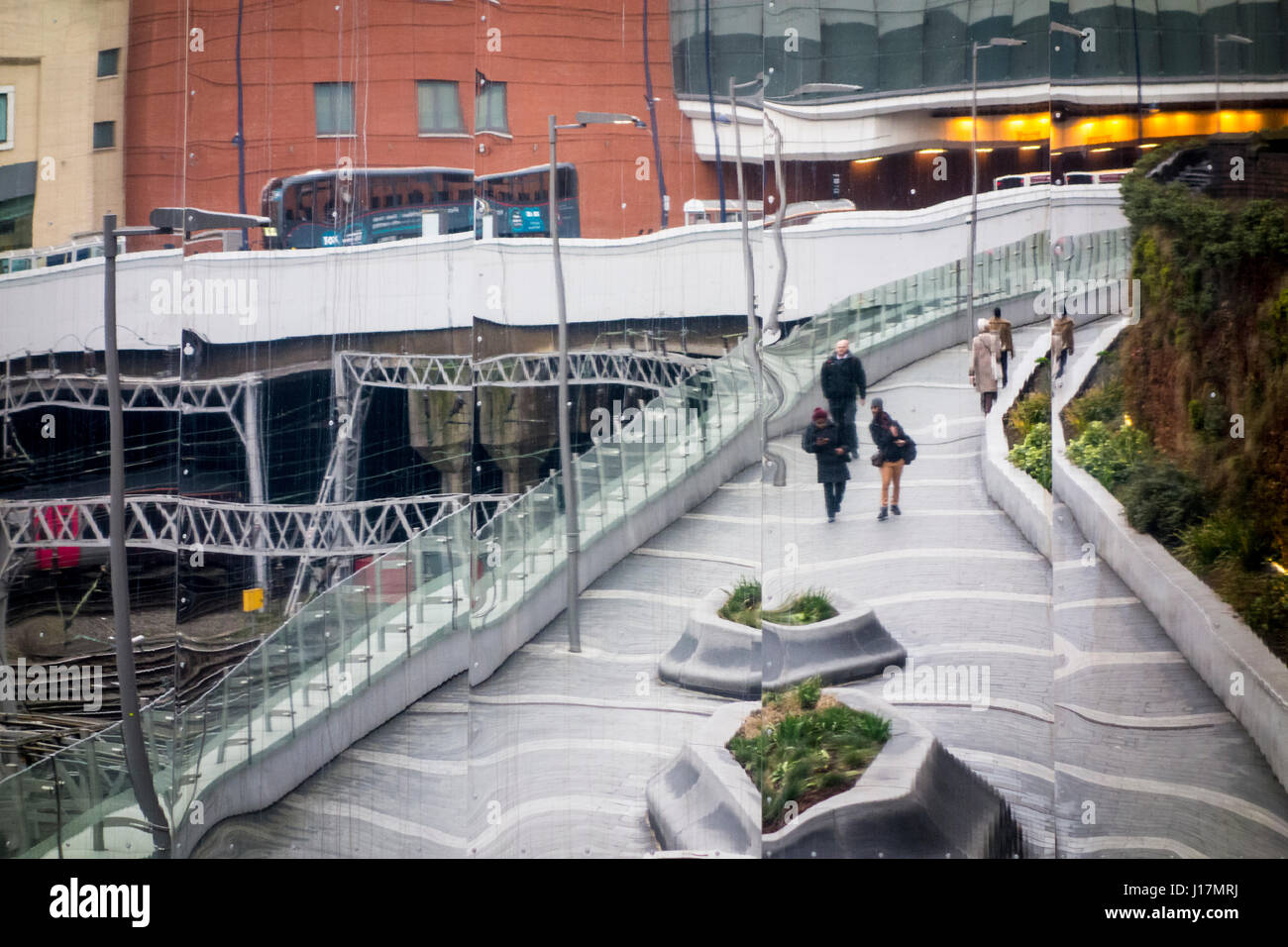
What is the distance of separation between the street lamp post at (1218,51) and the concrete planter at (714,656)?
231cm

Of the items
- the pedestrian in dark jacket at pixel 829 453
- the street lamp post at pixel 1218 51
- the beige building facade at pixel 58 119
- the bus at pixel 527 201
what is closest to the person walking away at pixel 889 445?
the pedestrian in dark jacket at pixel 829 453

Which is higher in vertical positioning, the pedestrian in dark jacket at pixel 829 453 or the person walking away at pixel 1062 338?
the person walking away at pixel 1062 338

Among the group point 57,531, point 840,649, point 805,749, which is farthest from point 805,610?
point 57,531

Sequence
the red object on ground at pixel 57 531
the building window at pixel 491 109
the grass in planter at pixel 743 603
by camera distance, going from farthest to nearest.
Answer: the red object on ground at pixel 57 531
the building window at pixel 491 109
the grass in planter at pixel 743 603

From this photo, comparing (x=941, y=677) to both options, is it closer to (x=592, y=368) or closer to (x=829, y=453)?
(x=829, y=453)

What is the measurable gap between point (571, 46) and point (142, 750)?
3.01 meters

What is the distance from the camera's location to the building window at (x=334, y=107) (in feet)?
14.6

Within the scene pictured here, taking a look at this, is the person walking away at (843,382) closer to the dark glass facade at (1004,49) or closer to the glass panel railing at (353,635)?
the glass panel railing at (353,635)

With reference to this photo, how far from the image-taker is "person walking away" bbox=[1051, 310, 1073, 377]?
4.16 m

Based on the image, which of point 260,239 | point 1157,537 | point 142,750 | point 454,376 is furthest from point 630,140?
point 142,750

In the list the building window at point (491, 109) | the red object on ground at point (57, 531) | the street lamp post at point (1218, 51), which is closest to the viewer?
the street lamp post at point (1218, 51)

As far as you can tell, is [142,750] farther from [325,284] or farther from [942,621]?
[942,621]

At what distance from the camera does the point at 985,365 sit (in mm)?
4195

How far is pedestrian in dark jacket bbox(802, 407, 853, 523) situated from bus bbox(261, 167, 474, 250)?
1.44 m
